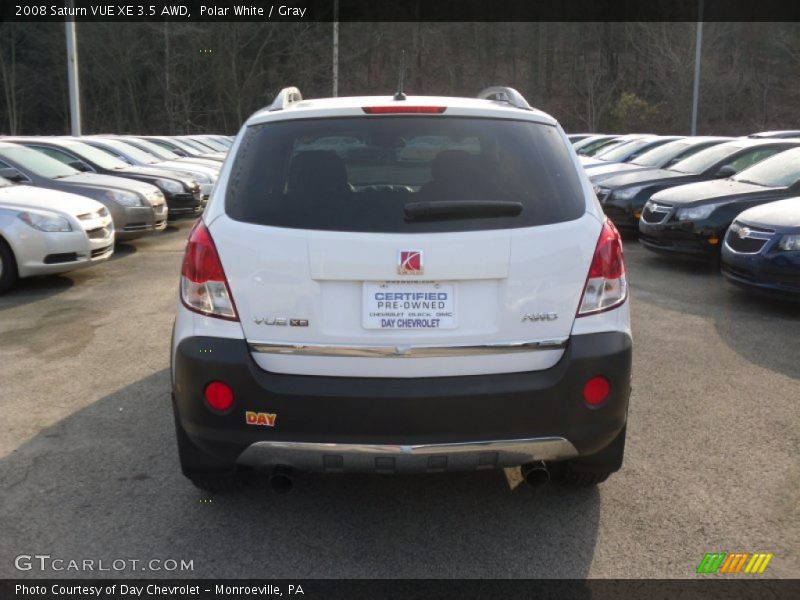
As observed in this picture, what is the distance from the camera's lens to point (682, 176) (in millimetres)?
11602

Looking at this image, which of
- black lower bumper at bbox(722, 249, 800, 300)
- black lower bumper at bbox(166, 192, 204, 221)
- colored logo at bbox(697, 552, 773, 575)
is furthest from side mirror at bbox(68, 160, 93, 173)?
colored logo at bbox(697, 552, 773, 575)

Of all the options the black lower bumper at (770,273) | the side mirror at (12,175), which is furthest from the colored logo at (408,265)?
the side mirror at (12,175)

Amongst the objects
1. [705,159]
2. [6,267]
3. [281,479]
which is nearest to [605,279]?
[281,479]

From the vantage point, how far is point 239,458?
3037 mm

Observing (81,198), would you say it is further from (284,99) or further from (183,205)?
(284,99)

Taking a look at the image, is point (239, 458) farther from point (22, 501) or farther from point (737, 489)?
point (737, 489)

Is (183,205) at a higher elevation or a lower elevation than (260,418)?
lower

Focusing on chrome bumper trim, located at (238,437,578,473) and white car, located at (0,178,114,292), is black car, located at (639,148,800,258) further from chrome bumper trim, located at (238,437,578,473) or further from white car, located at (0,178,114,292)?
chrome bumper trim, located at (238,437,578,473)

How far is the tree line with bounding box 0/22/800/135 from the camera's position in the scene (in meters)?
41.8

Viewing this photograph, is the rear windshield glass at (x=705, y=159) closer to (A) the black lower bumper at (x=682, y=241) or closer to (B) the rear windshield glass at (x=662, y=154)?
(B) the rear windshield glass at (x=662, y=154)

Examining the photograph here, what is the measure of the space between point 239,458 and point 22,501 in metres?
1.25

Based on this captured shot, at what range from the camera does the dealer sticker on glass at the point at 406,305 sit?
2924mm

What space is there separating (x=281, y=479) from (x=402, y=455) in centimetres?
55

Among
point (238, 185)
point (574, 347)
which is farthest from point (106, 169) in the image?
point (574, 347)
